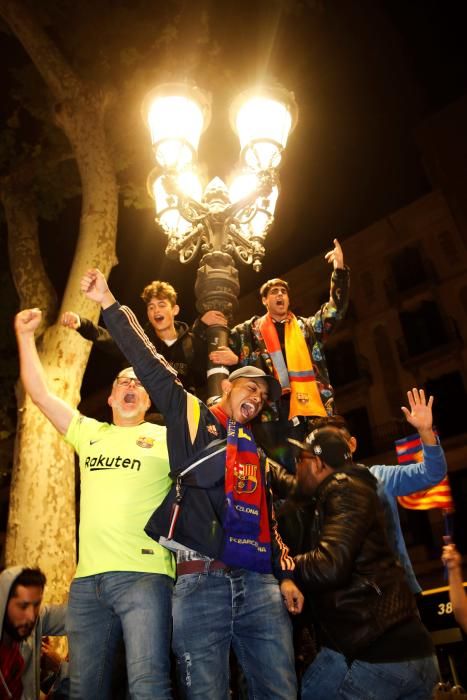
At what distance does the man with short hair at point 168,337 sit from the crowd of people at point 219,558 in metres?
1.53

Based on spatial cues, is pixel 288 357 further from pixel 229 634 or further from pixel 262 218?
pixel 229 634

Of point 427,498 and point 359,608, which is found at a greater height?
point 427,498

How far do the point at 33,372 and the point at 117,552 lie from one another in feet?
4.23

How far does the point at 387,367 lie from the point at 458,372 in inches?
116

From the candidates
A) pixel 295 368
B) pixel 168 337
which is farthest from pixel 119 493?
pixel 168 337

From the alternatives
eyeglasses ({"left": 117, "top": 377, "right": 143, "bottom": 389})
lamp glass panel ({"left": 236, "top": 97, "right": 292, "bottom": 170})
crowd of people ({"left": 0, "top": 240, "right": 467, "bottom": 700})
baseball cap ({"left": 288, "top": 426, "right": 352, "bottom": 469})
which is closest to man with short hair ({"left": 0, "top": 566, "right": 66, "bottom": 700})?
crowd of people ({"left": 0, "top": 240, "right": 467, "bottom": 700})

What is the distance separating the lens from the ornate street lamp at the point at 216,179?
17.7 ft

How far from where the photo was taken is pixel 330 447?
9.90 ft

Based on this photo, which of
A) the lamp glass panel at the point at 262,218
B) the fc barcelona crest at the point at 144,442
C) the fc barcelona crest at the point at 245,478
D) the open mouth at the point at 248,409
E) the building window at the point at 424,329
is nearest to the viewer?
the fc barcelona crest at the point at 245,478

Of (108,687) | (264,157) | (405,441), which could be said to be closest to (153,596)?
(108,687)

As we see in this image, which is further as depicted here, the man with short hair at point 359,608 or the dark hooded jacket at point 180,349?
the dark hooded jacket at point 180,349

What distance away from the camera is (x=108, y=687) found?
2.71 m

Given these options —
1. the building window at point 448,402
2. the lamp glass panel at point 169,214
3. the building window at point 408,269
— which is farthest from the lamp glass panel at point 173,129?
the building window at point 408,269

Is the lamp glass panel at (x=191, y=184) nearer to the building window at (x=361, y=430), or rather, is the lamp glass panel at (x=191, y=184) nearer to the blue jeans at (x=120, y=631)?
the blue jeans at (x=120, y=631)
